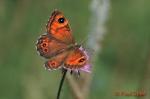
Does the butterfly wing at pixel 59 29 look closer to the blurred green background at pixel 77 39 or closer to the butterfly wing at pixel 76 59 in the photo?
the butterfly wing at pixel 76 59

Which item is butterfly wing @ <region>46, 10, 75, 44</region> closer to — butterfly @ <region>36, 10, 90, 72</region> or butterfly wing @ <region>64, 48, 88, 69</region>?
butterfly @ <region>36, 10, 90, 72</region>

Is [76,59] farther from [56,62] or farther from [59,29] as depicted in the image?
[59,29]

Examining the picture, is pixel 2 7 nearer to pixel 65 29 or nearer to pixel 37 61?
pixel 37 61

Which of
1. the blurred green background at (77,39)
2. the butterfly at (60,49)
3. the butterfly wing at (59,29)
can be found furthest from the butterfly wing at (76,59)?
the blurred green background at (77,39)

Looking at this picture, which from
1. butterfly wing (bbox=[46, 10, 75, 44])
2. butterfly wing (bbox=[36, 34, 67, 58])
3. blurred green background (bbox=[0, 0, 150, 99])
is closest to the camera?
butterfly wing (bbox=[36, 34, 67, 58])

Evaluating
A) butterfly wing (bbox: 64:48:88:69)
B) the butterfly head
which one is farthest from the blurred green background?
butterfly wing (bbox: 64:48:88:69)

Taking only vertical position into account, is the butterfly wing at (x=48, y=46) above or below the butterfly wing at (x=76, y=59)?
above

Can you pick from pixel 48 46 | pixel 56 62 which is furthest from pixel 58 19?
pixel 56 62
